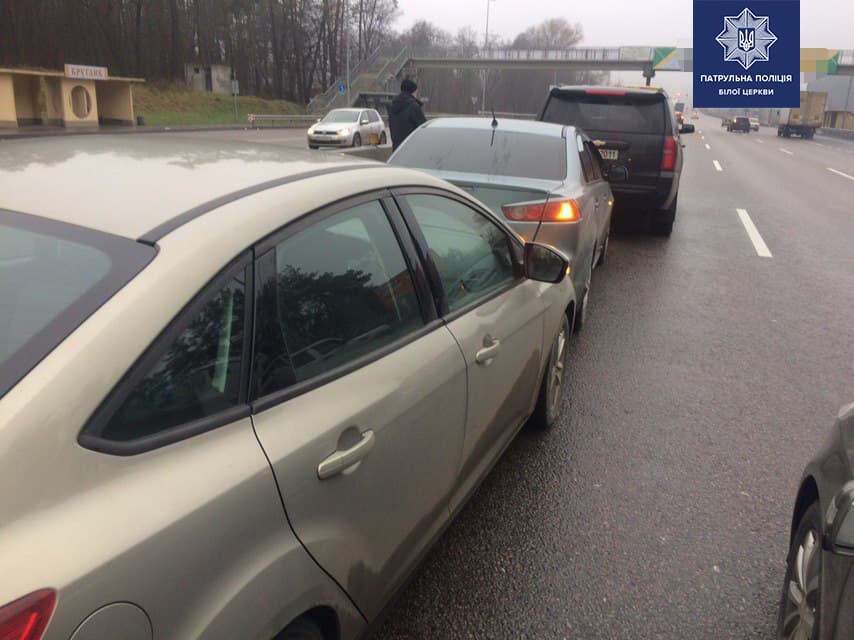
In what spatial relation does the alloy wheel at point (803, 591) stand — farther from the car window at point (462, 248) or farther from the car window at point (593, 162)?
the car window at point (593, 162)

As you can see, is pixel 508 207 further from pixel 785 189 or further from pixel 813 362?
pixel 785 189

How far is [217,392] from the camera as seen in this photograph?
5.11 feet

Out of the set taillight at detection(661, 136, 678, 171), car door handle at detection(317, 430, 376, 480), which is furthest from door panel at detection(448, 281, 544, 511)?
taillight at detection(661, 136, 678, 171)

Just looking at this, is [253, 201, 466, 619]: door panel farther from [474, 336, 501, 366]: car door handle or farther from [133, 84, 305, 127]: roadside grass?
[133, 84, 305, 127]: roadside grass

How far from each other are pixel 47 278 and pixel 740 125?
242ft

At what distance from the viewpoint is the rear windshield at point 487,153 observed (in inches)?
218

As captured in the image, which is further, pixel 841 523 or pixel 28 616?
pixel 841 523

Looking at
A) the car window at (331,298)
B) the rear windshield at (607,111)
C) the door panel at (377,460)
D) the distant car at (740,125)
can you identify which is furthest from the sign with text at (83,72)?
the distant car at (740,125)

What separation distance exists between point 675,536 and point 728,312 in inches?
162

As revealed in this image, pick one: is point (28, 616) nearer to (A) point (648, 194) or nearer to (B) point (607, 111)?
(A) point (648, 194)

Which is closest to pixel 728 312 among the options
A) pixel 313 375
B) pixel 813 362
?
pixel 813 362

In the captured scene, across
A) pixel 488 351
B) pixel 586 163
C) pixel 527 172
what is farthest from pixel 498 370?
pixel 586 163

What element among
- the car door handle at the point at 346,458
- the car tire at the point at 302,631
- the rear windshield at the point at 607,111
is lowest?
the car tire at the point at 302,631

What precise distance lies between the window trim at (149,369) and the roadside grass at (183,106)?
37.8 m
